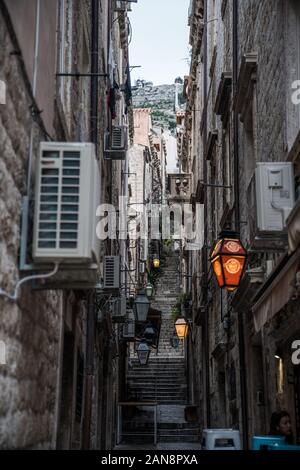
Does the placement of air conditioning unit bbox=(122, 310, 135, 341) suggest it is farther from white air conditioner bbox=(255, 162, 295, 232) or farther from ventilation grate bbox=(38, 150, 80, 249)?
ventilation grate bbox=(38, 150, 80, 249)

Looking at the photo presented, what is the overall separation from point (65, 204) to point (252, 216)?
10.7 ft

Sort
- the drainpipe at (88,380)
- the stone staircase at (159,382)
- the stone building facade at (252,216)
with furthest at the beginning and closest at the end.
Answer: the stone staircase at (159,382) → the drainpipe at (88,380) → the stone building facade at (252,216)

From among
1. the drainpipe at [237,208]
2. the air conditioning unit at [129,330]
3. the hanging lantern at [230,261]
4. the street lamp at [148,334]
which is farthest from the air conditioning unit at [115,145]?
the air conditioning unit at [129,330]

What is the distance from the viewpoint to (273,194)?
775cm

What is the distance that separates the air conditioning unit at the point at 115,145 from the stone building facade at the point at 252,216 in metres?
2.43

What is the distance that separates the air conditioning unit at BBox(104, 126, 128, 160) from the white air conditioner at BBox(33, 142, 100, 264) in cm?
1189

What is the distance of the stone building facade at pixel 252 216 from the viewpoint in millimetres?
8344

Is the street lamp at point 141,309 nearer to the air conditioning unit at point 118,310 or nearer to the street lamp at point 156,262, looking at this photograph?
the air conditioning unit at point 118,310

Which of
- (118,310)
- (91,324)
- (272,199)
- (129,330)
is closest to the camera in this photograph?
(272,199)

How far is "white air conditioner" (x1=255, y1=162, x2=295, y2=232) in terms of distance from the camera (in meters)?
7.63

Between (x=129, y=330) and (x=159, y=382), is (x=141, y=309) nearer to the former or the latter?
(x=129, y=330)

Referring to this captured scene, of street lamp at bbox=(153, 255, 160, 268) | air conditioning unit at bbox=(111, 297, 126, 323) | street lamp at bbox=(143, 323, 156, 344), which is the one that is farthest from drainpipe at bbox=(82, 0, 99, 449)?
street lamp at bbox=(153, 255, 160, 268)

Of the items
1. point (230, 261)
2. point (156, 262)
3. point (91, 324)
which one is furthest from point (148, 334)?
point (156, 262)

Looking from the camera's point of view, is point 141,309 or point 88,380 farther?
point 141,309
